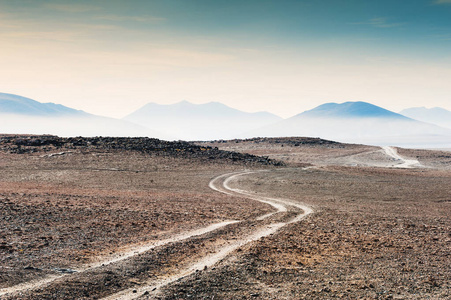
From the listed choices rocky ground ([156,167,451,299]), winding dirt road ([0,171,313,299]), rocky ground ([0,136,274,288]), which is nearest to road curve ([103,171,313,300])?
winding dirt road ([0,171,313,299])

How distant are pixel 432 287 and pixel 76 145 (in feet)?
159

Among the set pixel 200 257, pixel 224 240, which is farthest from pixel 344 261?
pixel 224 240

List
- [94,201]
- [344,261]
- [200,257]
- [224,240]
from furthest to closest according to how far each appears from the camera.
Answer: [94,201] → [224,240] → [200,257] → [344,261]

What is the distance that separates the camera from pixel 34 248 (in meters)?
13.4

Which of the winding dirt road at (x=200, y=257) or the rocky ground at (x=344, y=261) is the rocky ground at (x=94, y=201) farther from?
the rocky ground at (x=344, y=261)

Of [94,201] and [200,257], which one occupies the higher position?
[94,201]

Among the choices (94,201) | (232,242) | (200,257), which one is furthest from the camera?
(94,201)

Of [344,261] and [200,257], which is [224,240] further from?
[344,261]

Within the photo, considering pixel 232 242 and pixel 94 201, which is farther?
pixel 94 201

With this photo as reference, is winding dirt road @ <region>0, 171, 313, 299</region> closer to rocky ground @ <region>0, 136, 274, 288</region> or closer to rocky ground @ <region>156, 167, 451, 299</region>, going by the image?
rocky ground @ <region>0, 136, 274, 288</region>

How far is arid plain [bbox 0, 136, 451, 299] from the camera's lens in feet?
33.8

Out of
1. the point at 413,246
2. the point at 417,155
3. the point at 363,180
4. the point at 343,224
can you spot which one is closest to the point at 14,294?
the point at 413,246

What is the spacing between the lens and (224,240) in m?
15.2

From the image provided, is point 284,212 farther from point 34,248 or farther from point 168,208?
point 34,248
